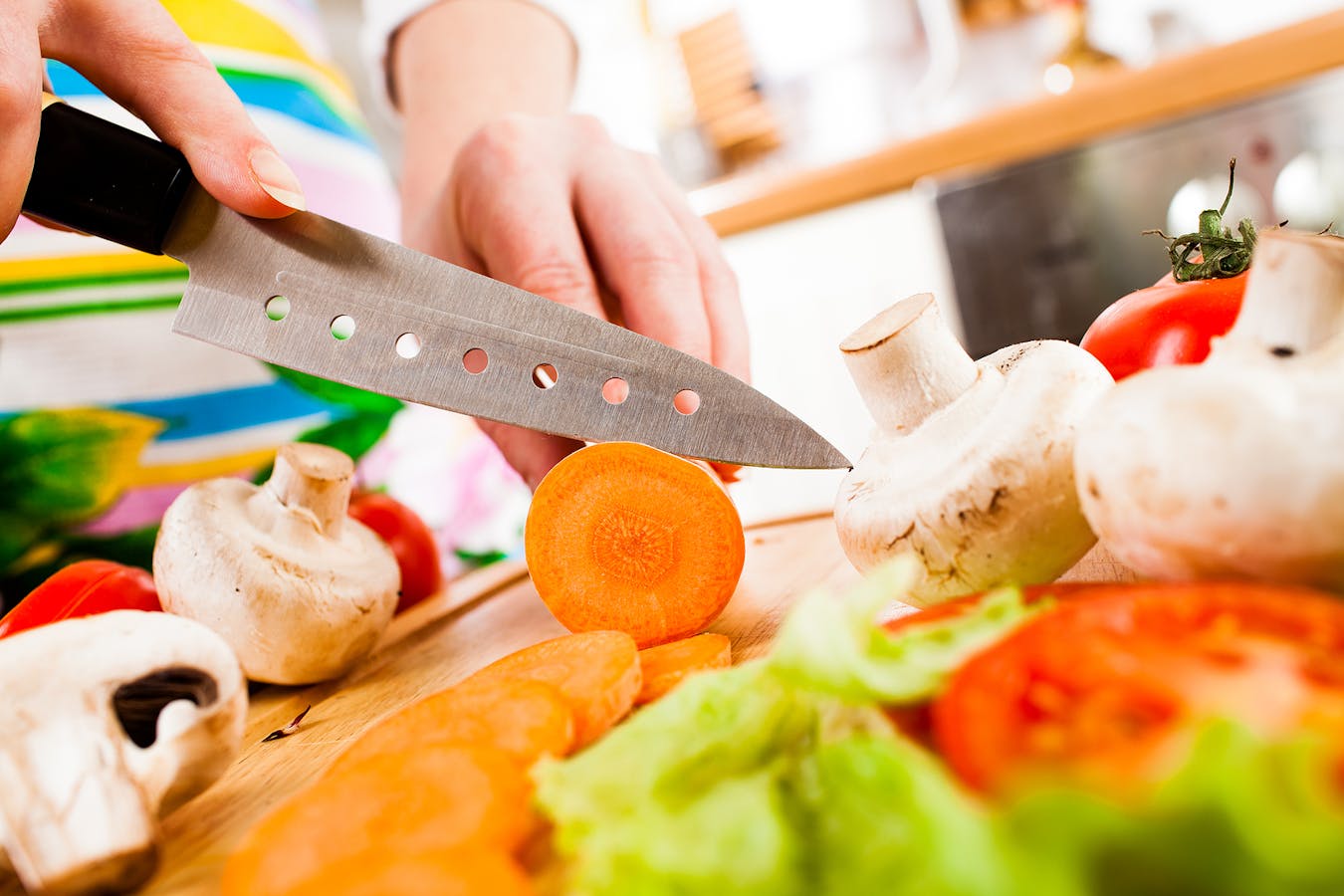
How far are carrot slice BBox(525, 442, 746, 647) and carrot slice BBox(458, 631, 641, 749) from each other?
0.16 meters

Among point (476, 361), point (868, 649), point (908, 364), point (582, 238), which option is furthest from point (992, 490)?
point (582, 238)

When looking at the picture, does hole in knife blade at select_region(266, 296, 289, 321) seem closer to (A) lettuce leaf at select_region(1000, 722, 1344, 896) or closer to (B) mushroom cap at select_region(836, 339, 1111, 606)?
(B) mushroom cap at select_region(836, 339, 1111, 606)

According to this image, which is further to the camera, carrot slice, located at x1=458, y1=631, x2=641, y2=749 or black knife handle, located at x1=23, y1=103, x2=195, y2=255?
black knife handle, located at x1=23, y1=103, x2=195, y2=255

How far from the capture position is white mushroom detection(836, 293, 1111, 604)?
763mm

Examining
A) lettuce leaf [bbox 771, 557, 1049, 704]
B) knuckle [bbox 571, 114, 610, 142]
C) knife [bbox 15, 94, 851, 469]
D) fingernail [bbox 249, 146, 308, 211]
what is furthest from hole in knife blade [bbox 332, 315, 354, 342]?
lettuce leaf [bbox 771, 557, 1049, 704]

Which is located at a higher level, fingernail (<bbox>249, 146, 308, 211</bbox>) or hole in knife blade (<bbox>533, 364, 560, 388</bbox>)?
fingernail (<bbox>249, 146, 308, 211</bbox>)

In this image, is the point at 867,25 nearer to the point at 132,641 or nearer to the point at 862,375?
the point at 862,375

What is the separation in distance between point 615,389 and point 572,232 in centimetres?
39

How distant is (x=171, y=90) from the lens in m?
1.05

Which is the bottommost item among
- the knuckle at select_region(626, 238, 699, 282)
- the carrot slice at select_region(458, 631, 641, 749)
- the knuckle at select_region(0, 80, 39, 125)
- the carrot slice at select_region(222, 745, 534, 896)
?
the carrot slice at select_region(458, 631, 641, 749)

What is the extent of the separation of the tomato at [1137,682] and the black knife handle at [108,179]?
98 cm

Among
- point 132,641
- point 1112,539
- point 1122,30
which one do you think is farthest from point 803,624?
point 1122,30

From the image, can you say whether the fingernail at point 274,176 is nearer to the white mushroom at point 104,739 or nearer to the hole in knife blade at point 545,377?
the hole in knife blade at point 545,377

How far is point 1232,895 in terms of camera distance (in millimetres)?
325
